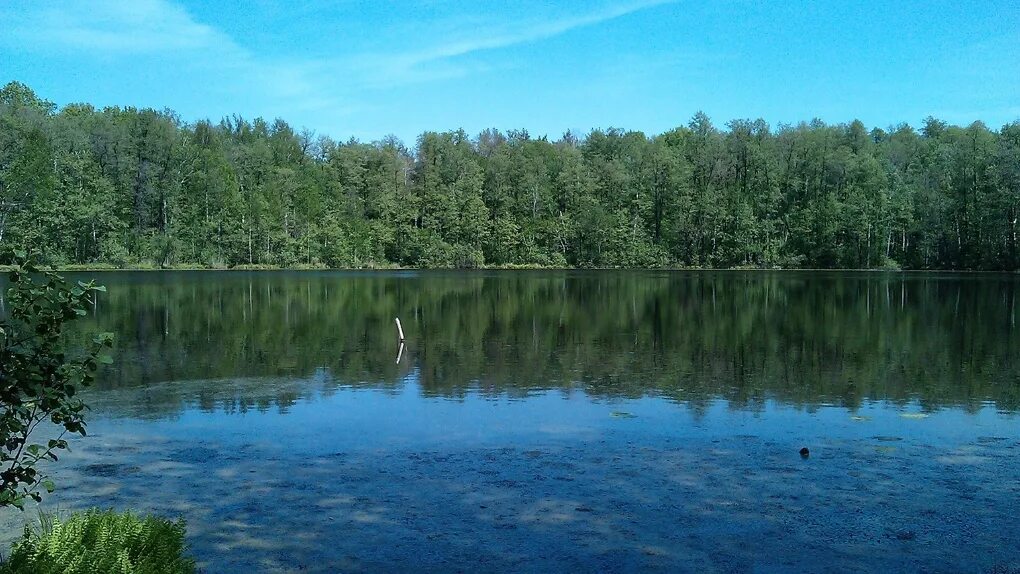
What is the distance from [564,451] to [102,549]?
815 cm

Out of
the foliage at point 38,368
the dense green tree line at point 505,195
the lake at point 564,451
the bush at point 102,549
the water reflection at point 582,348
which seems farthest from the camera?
the dense green tree line at point 505,195

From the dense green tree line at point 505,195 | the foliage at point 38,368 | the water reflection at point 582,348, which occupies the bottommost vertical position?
the water reflection at point 582,348

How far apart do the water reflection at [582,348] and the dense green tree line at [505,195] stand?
55612 millimetres

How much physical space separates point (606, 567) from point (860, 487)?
14.9 ft

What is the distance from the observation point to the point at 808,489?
1048 centimetres

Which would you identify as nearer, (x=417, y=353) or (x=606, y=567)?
(x=606, y=567)

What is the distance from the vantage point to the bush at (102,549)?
501 centimetres

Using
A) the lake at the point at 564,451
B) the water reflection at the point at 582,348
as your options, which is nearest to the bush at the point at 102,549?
the lake at the point at 564,451

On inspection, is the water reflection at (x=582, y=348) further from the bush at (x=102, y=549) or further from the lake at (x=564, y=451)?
the bush at (x=102, y=549)

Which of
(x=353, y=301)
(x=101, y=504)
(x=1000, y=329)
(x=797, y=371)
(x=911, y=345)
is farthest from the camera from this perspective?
(x=353, y=301)

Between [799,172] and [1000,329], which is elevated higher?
[799,172]

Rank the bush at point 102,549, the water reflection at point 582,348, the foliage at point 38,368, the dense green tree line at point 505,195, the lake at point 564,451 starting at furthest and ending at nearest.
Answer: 1. the dense green tree line at point 505,195
2. the water reflection at point 582,348
3. the lake at point 564,451
4. the bush at point 102,549
5. the foliage at point 38,368

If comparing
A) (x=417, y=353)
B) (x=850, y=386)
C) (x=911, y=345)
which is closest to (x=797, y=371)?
(x=850, y=386)

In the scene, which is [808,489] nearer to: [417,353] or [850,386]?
[850,386]
